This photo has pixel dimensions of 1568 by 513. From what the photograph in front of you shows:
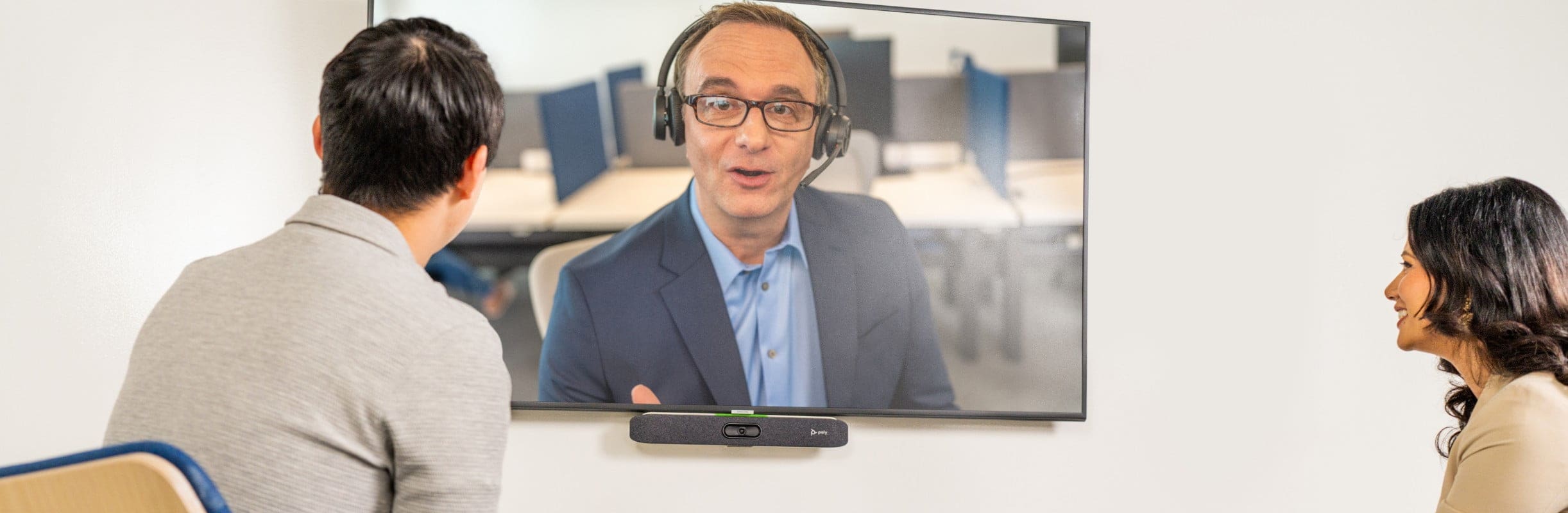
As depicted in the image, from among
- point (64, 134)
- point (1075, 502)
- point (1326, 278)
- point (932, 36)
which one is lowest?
point (1075, 502)

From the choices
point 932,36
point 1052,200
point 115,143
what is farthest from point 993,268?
point 115,143

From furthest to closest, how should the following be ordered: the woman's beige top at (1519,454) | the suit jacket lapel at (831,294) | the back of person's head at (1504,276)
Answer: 1. the suit jacket lapel at (831,294)
2. the back of person's head at (1504,276)
3. the woman's beige top at (1519,454)

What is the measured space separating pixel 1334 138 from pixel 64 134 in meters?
2.73

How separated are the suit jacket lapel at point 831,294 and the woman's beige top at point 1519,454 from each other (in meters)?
1.10

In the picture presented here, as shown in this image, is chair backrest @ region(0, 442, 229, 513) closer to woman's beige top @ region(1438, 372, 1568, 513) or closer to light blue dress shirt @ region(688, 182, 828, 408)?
light blue dress shirt @ region(688, 182, 828, 408)

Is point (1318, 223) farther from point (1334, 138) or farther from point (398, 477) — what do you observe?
point (398, 477)

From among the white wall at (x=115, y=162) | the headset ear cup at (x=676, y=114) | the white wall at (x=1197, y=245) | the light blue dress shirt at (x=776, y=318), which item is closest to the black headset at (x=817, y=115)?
the headset ear cup at (x=676, y=114)

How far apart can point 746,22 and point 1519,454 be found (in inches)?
58.4

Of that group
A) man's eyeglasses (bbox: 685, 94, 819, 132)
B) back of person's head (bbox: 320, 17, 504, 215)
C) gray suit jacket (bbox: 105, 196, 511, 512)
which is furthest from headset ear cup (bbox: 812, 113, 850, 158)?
gray suit jacket (bbox: 105, 196, 511, 512)

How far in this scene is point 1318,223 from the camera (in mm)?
2416

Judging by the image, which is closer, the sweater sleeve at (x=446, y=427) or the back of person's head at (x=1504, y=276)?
the sweater sleeve at (x=446, y=427)

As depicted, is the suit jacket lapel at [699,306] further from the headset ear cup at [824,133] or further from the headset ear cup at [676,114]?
the headset ear cup at [824,133]

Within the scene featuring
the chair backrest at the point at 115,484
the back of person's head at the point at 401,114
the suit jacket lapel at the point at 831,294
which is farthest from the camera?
the suit jacket lapel at the point at 831,294

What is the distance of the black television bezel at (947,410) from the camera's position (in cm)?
218
